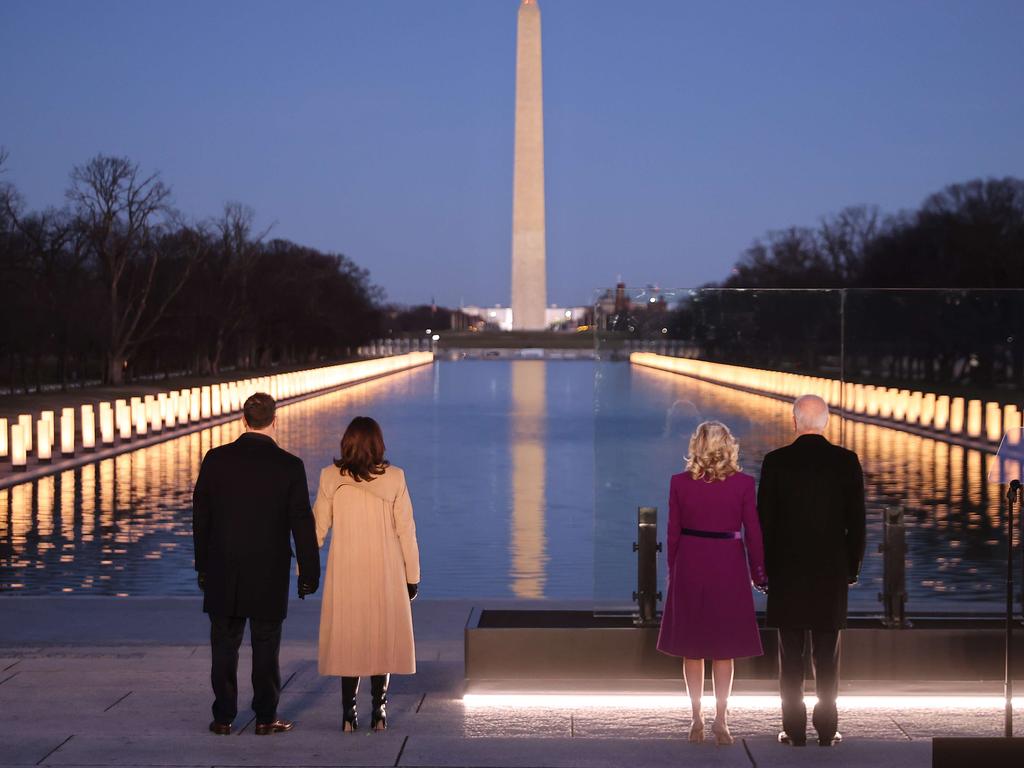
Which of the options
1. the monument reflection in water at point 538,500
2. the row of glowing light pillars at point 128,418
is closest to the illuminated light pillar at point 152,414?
the row of glowing light pillars at point 128,418

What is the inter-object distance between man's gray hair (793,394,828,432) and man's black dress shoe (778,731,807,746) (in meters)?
1.34

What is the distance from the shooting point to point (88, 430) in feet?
96.6

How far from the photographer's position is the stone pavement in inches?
267

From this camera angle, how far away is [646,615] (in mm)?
8539

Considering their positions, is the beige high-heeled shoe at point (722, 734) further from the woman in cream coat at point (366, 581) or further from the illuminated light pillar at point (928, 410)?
the illuminated light pillar at point (928, 410)

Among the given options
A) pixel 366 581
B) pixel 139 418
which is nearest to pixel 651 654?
pixel 366 581

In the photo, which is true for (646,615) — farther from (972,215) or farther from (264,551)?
(972,215)

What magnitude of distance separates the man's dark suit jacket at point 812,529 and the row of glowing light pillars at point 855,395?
2012mm

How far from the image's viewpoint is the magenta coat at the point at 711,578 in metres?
7.15

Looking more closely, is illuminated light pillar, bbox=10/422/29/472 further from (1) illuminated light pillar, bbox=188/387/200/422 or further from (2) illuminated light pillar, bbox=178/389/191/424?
(1) illuminated light pillar, bbox=188/387/200/422

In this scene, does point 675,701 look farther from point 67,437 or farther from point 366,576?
point 67,437

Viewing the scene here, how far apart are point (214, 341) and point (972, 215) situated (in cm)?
3355

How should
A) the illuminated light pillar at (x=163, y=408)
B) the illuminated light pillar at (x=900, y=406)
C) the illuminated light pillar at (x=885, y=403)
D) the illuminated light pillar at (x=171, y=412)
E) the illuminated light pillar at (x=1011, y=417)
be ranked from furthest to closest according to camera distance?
1. the illuminated light pillar at (x=171, y=412)
2. the illuminated light pillar at (x=163, y=408)
3. the illuminated light pillar at (x=900, y=406)
4. the illuminated light pillar at (x=885, y=403)
5. the illuminated light pillar at (x=1011, y=417)

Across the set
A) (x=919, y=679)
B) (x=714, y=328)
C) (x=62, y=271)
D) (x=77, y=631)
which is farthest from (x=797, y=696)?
(x=62, y=271)
